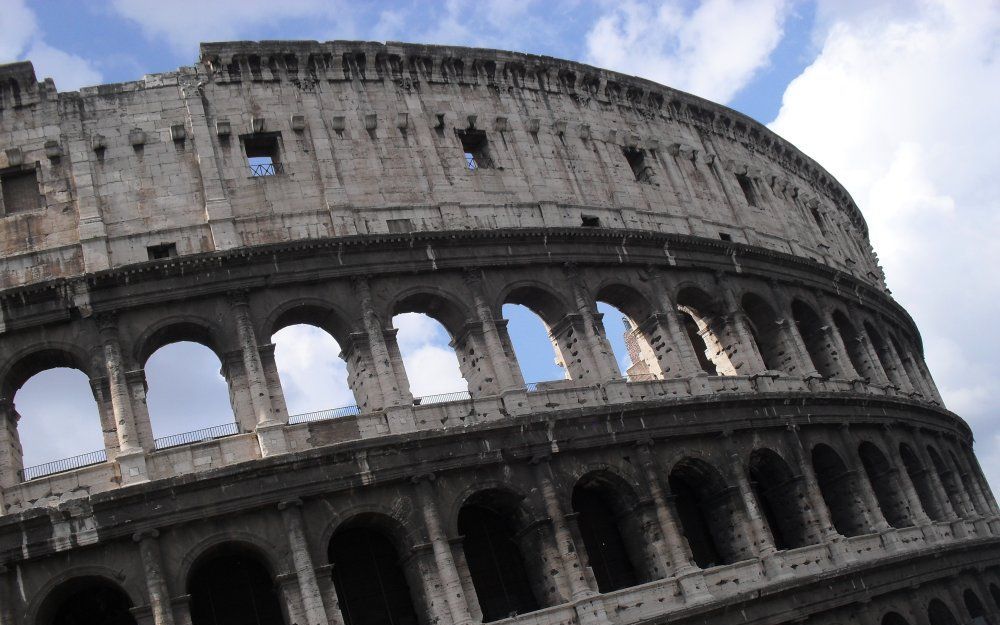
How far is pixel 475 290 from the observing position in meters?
21.7

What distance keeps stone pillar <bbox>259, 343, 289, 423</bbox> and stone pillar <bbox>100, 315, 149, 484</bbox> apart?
8.04ft

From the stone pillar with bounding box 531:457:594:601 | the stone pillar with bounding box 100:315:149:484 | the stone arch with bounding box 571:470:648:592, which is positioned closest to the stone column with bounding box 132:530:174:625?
the stone pillar with bounding box 100:315:149:484

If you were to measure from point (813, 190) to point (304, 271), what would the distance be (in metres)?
20.8

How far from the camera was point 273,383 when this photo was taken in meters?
19.3

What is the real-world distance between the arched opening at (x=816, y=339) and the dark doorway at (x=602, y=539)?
30.8 feet

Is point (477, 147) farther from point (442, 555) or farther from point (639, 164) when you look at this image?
point (442, 555)

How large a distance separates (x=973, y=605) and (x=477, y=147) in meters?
17.7

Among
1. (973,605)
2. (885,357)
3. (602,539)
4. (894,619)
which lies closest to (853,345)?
(885,357)

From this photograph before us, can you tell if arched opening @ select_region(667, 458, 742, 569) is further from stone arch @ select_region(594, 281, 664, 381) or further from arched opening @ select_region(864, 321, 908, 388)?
arched opening @ select_region(864, 321, 908, 388)

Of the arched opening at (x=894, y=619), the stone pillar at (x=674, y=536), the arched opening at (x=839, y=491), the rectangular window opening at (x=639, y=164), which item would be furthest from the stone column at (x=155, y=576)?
the arched opening at (x=894, y=619)

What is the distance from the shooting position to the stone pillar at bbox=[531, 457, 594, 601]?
1894cm

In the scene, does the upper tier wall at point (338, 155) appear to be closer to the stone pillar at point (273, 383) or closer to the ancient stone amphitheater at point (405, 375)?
the ancient stone amphitheater at point (405, 375)

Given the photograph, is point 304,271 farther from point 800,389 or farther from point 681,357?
point 800,389

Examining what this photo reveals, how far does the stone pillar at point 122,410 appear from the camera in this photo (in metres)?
17.7
